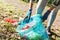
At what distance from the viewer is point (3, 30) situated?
15.8 feet

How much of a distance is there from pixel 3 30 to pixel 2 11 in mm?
1575

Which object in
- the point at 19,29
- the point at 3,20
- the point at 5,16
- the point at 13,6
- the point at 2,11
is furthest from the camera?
the point at 13,6

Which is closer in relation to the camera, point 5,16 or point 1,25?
point 1,25

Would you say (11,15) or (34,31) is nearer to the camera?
(34,31)

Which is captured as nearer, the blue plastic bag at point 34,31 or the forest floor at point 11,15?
the blue plastic bag at point 34,31

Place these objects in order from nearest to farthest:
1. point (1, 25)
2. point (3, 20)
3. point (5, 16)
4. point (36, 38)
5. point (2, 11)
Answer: point (36, 38)
point (1, 25)
point (3, 20)
point (5, 16)
point (2, 11)

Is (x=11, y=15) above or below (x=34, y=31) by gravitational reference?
below

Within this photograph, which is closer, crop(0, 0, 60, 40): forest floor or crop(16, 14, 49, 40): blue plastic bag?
crop(16, 14, 49, 40): blue plastic bag

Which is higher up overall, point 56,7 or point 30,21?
point 56,7

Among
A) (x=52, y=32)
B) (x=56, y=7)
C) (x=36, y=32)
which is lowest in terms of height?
(x=52, y=32)

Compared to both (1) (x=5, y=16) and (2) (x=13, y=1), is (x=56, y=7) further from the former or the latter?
(2) (x=13, y=1)

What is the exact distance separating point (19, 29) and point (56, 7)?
1.04m

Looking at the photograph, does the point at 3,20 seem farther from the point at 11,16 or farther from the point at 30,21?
the point at 30,21

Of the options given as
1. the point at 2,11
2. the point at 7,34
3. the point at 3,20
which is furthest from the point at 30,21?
the point at 2,11
